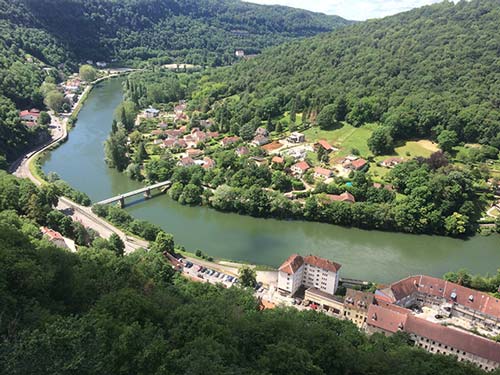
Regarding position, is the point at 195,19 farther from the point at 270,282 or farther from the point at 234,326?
the point at 234,326

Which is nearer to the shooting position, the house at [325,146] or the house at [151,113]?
the house at [325,146]

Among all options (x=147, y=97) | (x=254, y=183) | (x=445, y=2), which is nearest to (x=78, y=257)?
(x=254, y=183)

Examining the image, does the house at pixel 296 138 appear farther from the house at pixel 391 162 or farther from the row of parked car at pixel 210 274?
the row of parked car at pixel 210 274

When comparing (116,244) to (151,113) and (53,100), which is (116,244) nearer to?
(151,113)

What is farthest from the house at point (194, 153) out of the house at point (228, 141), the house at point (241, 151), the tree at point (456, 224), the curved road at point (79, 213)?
the tree at point (456, 224)

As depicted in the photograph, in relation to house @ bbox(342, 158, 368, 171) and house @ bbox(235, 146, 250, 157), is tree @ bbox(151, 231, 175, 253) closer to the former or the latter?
house @ bbox(235, 146, 250, 157)

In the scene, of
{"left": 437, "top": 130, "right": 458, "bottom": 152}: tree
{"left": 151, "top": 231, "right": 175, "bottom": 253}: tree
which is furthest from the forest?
{"left": 437, "top": 130, "right": 458, "bottom": 152}: tree

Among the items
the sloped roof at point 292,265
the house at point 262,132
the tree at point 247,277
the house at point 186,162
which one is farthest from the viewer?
the house at point 262,132
